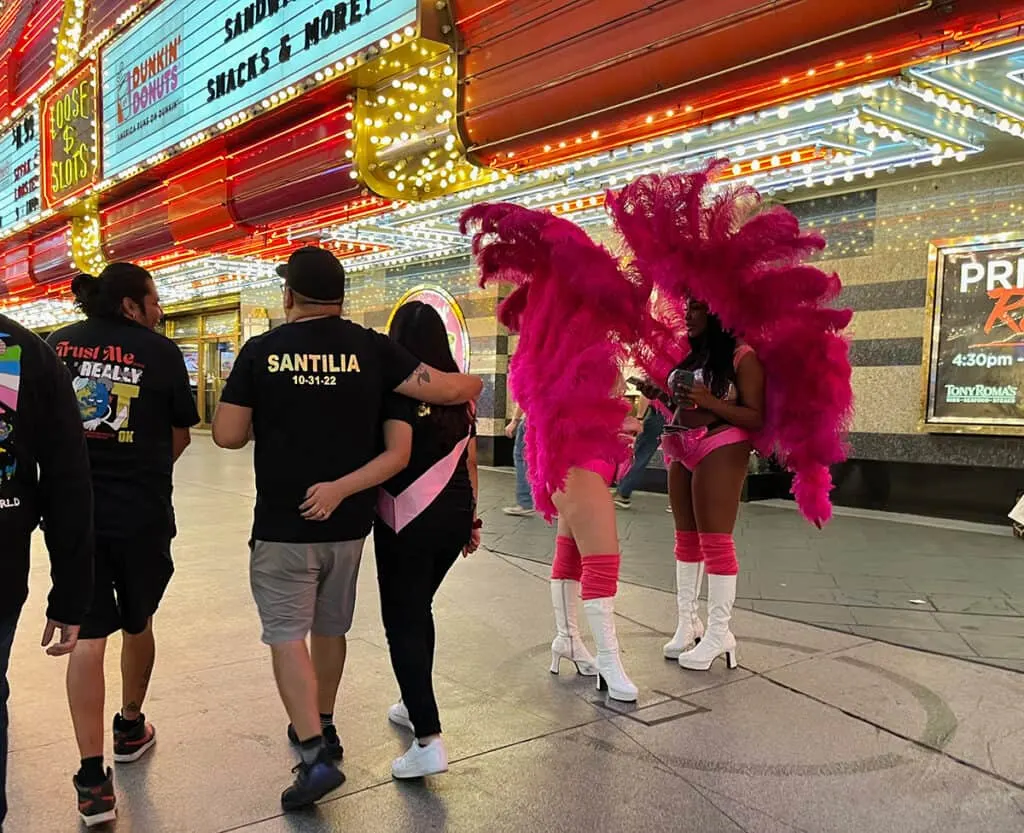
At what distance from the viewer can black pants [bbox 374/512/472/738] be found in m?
2.69

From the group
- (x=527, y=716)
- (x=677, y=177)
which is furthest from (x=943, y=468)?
(x=527, y=716)

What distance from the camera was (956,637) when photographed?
425cm

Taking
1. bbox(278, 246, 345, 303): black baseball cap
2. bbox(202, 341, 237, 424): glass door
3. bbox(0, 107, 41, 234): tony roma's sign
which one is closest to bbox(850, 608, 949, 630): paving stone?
bbox(278, 246, 345, 303): black baseball cap

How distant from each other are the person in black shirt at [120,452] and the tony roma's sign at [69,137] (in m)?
8.74

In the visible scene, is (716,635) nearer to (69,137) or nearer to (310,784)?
(310,784)

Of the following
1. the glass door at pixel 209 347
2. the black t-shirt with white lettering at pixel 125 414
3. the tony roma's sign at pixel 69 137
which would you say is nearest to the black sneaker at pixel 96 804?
the black t-shirt with white lettering at pixel 125 414

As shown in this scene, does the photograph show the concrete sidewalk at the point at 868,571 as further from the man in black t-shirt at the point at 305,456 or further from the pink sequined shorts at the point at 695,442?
the man in black t-shirt at the point at 305,456

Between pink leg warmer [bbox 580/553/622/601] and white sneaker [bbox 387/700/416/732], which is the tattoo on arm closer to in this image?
Answer: pink leg warmer [bbox 580/553/622/601]

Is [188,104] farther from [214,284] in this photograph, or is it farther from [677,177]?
[214,284]

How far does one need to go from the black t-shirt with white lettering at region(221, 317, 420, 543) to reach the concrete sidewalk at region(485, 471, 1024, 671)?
313 cm

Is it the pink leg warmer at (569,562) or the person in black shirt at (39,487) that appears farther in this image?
the pink leg warmer at (569,562)

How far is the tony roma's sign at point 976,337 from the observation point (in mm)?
7422

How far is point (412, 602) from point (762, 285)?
85.1 inches

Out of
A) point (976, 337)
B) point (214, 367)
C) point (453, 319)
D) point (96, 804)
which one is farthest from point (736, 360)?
point (214, 367)
